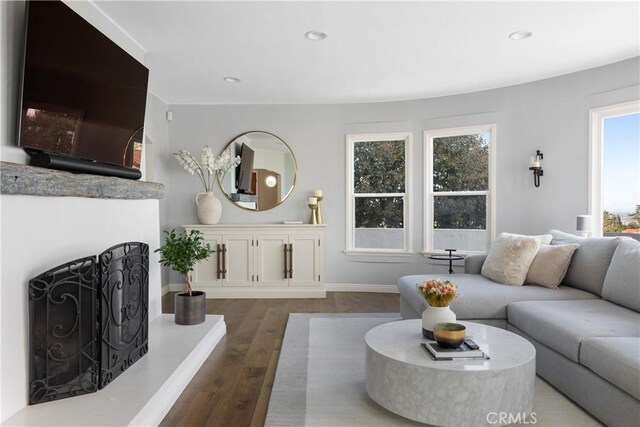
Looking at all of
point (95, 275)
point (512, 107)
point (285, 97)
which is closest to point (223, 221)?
point (285, 97)

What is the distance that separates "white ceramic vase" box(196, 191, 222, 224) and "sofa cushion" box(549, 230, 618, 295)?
385 centimetres

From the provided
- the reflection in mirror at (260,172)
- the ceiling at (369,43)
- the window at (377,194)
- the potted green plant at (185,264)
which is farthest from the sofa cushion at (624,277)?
the reflection in mirror at (260,172)

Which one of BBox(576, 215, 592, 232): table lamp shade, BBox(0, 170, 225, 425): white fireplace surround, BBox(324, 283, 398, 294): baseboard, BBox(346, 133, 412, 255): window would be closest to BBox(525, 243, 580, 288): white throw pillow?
BBox(576, 215, 592, 232): table lamp shade

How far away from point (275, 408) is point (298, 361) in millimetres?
696

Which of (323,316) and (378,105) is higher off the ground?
(378,105)

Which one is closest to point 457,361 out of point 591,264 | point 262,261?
point 591,264

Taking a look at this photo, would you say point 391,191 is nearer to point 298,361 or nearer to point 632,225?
point 632,225

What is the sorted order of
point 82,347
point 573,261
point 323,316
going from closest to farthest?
1. point 82,347
2. point 573,261
3. point 323,316

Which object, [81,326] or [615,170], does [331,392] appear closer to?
[81,326]

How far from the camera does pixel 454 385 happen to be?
1.92 m

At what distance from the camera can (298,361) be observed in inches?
116

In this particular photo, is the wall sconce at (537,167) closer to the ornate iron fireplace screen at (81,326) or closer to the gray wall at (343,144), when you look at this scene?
the gray wall at (343,144)

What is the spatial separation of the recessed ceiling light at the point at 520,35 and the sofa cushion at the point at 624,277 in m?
1.73

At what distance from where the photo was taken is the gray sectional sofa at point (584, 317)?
198 centimetres
